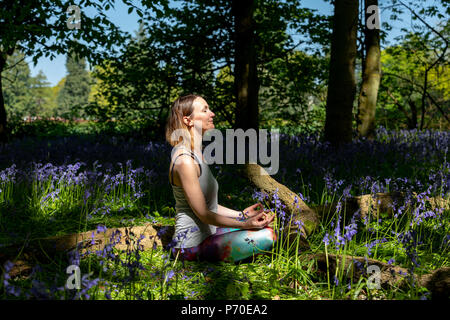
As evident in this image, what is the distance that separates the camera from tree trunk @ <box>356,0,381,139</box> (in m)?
8.61

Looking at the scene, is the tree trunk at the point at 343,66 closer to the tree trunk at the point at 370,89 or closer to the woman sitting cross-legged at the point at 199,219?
the tree trunk at the point at 370,89

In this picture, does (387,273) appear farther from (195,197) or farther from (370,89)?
(370,89)

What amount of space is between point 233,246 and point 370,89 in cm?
Answer: 680

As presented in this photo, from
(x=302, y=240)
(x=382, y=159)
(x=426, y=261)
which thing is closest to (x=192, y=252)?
(x=302, y=240)

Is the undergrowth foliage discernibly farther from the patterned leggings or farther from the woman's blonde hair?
the woman's blonde hair

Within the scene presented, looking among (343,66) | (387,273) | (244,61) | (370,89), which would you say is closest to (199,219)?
(387,273)

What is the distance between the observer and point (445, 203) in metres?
4.03

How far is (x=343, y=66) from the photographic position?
6965 millimetres

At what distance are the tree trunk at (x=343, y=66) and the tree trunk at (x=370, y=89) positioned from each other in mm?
1761

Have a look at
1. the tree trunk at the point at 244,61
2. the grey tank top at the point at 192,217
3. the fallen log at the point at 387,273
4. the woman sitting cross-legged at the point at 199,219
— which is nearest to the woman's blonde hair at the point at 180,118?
the woman sitting cross-legged at the point at 199,219

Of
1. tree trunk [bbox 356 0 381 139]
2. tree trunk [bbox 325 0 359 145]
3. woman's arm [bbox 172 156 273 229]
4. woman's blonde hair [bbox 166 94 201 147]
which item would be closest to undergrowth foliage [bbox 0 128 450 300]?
woman's arm [bbox 172 156 273 229]

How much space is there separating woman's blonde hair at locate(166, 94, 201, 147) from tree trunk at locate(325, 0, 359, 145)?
4.61 meters

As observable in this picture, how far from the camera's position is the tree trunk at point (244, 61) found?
27.2 ft
